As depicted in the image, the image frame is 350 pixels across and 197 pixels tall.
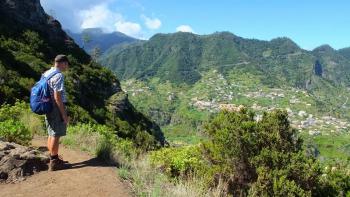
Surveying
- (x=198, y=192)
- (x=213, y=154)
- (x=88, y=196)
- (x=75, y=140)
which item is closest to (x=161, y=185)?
(x=198, y=192)

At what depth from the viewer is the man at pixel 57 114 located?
10031 mm

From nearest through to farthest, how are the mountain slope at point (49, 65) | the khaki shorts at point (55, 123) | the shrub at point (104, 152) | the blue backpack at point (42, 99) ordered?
the blue backpack at point (42, 99)
the khaki shorts at point (55, 123)
the shrub at point (104, 152)
the mountain slope at point (49, 65)

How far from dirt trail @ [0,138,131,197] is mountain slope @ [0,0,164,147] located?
24931mm

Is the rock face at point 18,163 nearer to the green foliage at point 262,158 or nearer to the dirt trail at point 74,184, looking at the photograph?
the dirt trail at point 74,184

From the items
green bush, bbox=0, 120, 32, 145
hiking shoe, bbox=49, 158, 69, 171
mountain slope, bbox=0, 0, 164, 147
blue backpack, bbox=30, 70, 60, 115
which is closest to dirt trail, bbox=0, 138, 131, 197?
hiking shoe, bbox=49, 158, 69, 171

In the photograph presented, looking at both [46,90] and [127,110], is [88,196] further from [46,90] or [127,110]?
[127,110]

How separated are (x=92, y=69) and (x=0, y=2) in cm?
1485

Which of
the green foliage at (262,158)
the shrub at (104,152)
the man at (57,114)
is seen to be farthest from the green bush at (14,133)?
the green foliage at (262,158)

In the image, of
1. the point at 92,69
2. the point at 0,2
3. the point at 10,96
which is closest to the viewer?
the point at 10,96

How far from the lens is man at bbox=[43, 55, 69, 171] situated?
10.0m

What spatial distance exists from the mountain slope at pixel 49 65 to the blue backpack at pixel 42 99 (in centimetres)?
2455

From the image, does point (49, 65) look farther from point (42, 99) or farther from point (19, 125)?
point (42, 99)

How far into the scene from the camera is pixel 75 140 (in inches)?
535

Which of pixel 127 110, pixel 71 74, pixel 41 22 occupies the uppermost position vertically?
pixel 41 22
